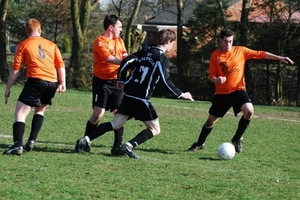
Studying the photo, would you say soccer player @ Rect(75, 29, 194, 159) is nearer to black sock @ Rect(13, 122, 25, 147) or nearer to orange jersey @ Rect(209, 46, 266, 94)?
black sock @ Rect(13, 122, 25, 147)

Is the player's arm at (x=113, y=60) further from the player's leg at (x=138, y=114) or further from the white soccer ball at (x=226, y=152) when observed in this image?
the white soccer ball at (x=226, y=152)

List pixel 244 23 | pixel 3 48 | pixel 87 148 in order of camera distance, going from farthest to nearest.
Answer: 1. pixel 3 48
2. pixel 244 23
3. pixel 87 148

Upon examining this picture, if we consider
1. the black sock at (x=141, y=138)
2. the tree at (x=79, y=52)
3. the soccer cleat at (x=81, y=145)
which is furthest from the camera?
the tree at (x=79, y=52)

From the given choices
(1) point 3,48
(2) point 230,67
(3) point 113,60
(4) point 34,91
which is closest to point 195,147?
(2) point 230,67

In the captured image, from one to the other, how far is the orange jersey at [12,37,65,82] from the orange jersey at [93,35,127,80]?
0.83 m

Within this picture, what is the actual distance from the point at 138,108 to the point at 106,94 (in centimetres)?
87

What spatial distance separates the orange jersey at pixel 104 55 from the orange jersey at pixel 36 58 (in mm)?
833

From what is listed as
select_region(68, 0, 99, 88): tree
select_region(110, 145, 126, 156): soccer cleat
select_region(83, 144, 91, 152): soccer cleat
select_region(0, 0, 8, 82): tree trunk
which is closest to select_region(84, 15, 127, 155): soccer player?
select_region(110, 145, 126, 156): soccer cleat

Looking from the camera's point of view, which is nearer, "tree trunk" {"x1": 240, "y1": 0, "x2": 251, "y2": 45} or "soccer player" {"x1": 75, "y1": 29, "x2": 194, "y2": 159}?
"soccer player" {"x1": 75, "y1": 29, "x2": 194, "y2": 159}

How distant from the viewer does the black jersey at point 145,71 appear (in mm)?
8961

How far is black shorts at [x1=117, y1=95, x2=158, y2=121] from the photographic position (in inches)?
358

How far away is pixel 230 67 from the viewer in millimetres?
10297

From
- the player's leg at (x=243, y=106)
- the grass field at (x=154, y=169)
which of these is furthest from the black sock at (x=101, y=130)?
the player's leg at (x=243, y=106)

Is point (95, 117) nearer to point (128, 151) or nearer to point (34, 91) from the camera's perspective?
point (128, 151)
